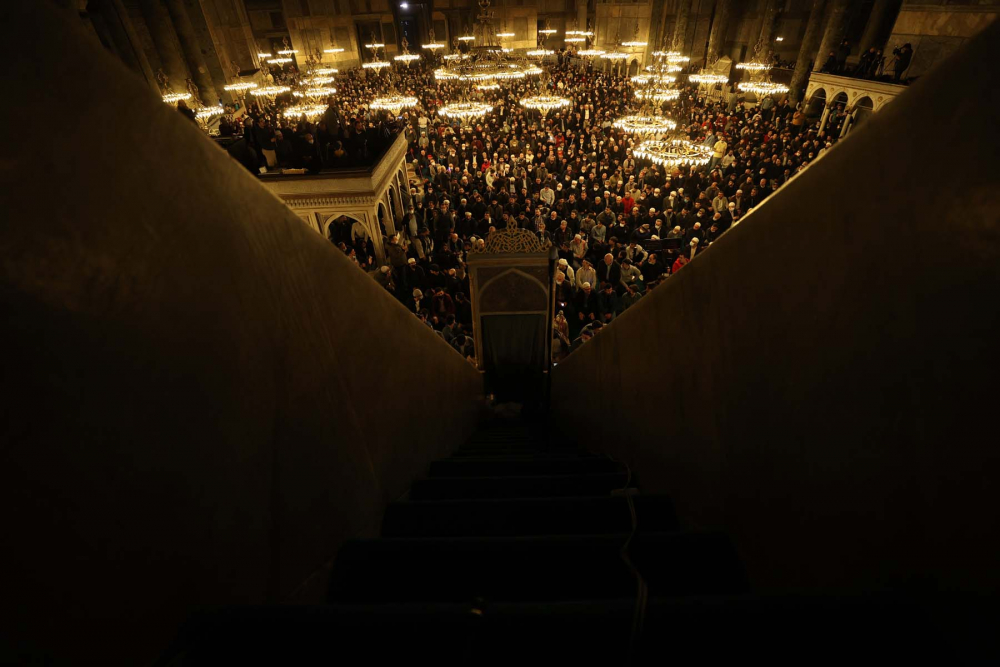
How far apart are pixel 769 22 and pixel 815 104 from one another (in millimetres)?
6400

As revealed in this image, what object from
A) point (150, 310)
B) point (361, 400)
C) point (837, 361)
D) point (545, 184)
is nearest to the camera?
point (150, 310)

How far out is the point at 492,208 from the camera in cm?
1005

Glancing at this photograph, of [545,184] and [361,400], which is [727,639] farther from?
[545,184]

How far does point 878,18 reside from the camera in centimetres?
1468

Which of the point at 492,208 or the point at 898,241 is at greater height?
the point at 898,241

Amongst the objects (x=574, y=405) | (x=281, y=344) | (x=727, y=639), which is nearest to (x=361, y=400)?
(x=281, y=344)

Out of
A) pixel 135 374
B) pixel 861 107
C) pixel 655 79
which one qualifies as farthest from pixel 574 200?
pixel 135 374

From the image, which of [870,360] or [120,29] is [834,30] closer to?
[870,360]

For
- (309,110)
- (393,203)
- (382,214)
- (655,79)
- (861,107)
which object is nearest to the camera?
(382,214)

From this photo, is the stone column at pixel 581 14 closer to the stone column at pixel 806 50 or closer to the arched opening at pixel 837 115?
the stone column at pixel 806 50

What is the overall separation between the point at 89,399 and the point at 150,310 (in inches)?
5.9

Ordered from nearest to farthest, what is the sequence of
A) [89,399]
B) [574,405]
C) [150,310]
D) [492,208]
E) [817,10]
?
[89,399] → [150,310] → [574,405] → [492,208] → [817,10]

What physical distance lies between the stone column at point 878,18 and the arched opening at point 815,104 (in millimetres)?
1476

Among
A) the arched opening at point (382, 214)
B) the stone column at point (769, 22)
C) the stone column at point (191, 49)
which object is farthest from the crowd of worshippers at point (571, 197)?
the stone column at point (191, 49)
